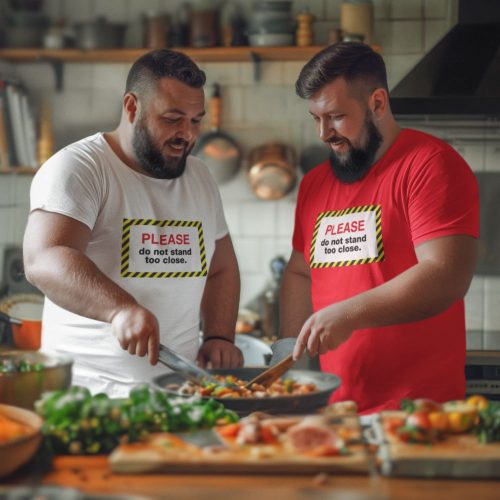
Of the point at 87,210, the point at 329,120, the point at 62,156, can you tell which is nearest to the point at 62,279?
the point at 87,210

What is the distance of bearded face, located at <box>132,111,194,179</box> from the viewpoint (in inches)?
90.4

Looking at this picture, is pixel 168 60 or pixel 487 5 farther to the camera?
pixel 487 5

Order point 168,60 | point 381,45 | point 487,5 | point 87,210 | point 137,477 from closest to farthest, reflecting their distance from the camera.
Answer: point 137,477
point 87,210
point 168,60
point 487,5
point 381,45

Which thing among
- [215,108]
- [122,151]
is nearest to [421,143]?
[122,151]

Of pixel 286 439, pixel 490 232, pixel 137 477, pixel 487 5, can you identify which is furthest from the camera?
pixel 490 232

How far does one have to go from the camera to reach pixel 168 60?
7.53 feet

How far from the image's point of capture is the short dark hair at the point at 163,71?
7.47ft

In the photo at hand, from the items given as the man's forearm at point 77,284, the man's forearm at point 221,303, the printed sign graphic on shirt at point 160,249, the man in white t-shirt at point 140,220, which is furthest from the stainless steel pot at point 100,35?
the man's forearm at point 77,284

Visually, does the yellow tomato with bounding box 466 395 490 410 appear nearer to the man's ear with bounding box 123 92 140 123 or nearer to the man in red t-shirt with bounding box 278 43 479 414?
the man in red t-shirt with bounding box 278 43 479 414

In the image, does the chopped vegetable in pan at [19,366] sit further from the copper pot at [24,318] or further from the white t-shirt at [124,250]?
the copper pot at [24,318]

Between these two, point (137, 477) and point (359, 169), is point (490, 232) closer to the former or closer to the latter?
point (359, 169)

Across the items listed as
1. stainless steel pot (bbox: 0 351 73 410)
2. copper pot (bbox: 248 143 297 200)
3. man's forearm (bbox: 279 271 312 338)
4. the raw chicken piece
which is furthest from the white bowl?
copper pot (bbox: 248 143 297 200)

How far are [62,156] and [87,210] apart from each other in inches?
7.3

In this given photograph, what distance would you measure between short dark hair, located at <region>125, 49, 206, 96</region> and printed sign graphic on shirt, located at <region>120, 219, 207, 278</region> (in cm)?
37
